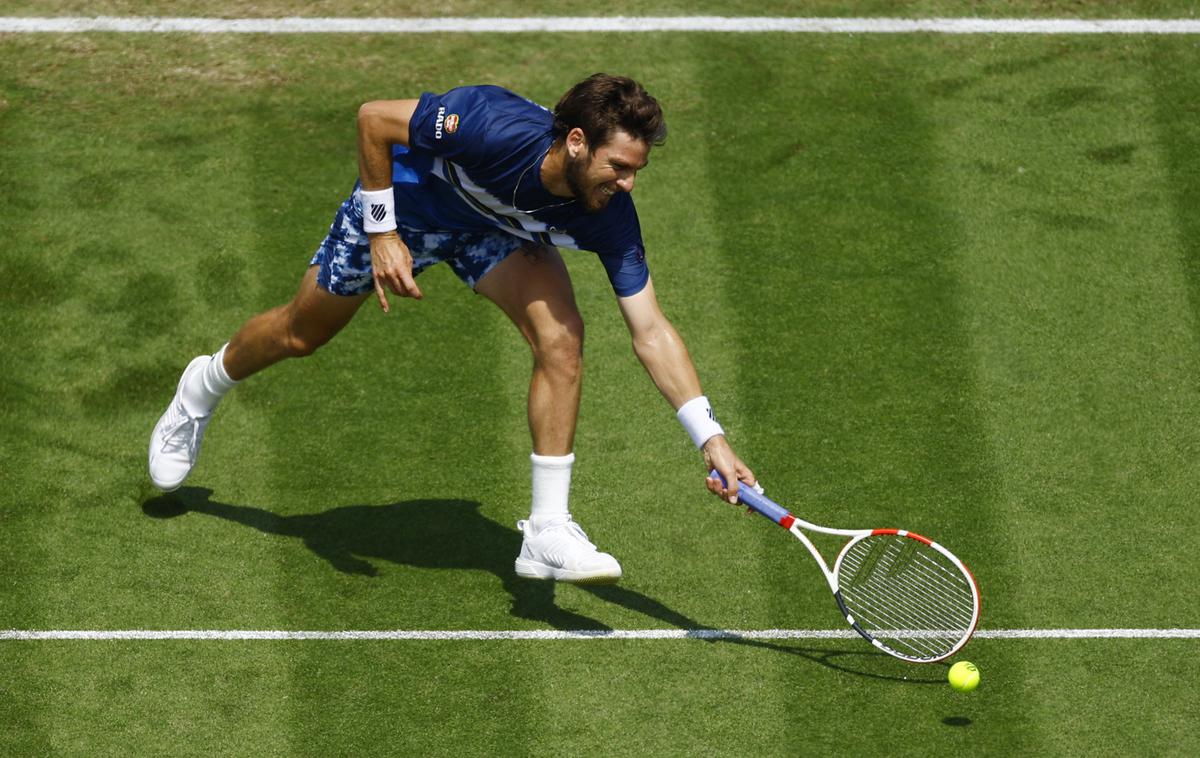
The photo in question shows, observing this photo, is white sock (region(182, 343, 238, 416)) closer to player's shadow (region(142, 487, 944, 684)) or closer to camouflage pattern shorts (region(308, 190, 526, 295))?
player's shadow (region(142, 487, 944, 684))

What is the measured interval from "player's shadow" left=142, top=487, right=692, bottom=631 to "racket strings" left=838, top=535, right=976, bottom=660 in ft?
3.21

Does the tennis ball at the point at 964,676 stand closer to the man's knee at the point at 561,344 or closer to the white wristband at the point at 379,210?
the man's knee at the point at 561,344

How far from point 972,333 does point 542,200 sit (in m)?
3.17

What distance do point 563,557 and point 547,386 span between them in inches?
29.0

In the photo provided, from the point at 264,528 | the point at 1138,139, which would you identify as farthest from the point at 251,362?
the point at 1138,139

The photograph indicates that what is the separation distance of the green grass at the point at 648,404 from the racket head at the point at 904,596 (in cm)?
19

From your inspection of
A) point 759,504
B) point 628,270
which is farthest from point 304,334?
point 759,504

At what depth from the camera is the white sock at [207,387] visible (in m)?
8.27

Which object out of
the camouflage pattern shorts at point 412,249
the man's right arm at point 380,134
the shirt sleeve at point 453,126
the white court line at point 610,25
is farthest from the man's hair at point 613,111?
the white court line at point 610,25

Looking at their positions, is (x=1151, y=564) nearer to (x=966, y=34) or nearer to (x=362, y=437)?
(x=362, y=437)

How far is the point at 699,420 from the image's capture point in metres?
7.20

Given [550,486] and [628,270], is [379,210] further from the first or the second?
[550,486]

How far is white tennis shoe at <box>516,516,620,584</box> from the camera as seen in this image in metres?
7.26

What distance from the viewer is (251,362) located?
26.9ft
